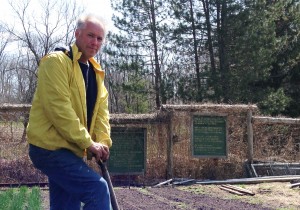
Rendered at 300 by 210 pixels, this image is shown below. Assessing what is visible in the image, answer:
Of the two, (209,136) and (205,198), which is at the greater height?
(209,136)

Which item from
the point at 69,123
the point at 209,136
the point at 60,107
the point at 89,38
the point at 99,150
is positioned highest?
the point at 89,38

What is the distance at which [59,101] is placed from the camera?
345 centimetres

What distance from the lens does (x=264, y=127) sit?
42.4ft

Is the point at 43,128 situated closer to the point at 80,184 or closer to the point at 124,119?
the point at 80,184

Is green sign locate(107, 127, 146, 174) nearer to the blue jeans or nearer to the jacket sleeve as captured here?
the blue jeans

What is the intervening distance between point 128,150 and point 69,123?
8.74 metres

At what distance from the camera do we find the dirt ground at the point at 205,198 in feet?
26.7

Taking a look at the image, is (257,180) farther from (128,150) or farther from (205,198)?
(128,150)

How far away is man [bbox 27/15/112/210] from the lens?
343 centimetres

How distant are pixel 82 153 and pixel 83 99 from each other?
0.37 m

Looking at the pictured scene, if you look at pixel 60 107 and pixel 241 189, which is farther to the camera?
pixel 241 189

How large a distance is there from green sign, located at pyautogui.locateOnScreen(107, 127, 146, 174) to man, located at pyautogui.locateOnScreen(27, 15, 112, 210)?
8283 millimetres

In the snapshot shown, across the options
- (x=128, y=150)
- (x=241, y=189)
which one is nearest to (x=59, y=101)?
(x=241, y=189)

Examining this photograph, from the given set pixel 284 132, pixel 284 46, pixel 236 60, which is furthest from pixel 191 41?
pixel 284 132
